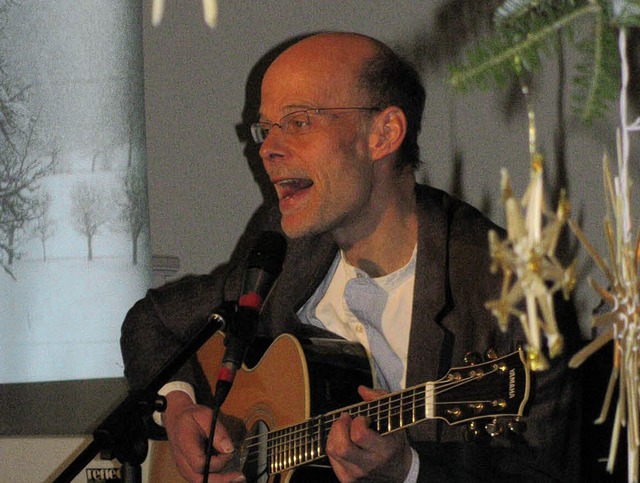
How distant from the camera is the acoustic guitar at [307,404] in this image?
65.4 inches

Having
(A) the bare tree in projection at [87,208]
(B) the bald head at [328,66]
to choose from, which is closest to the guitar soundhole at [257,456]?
(B) the bald head at [328,66]

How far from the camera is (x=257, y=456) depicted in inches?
77.4

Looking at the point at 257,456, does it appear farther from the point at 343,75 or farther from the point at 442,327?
the point at 343,75

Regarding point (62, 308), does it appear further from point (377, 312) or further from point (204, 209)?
point (377, 312)

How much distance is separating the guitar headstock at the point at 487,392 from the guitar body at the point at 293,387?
1.05 feet

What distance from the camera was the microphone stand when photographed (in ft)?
5.01

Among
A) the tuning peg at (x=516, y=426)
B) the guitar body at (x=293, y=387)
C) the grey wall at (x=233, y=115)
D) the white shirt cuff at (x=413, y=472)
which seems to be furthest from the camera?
the grey wall at (x=233, y=115)

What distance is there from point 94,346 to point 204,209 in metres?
0.50

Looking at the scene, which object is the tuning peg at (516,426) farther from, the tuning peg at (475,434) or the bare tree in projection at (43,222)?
the bare tree in projection at (43,222)

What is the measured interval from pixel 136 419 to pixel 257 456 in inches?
18.4

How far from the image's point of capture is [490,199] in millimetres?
2648

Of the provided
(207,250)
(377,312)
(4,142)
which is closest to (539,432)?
(377,312)

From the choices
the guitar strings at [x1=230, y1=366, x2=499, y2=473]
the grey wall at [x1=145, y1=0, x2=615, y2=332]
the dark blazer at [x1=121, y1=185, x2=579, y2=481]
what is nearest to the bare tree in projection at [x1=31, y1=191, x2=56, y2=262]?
the grey wall at [x1=145, y1=0, x2=615, y2=332]

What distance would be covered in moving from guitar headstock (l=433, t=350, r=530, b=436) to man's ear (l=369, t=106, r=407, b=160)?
659 mm
